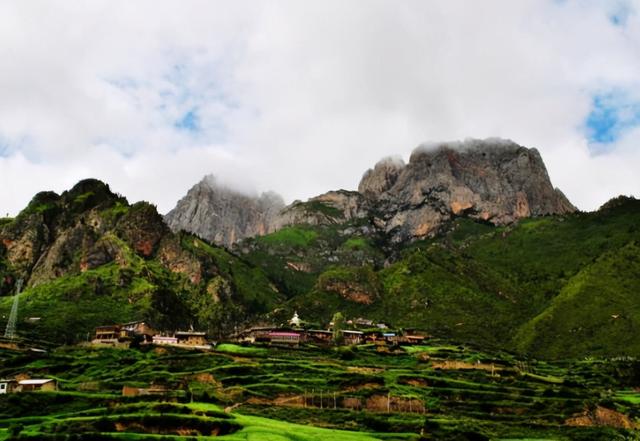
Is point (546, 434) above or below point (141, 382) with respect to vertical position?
below

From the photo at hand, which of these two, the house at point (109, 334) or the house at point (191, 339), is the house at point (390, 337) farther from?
the house at point (109, 334)

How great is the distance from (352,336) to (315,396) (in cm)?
7615

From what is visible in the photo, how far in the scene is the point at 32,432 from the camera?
6525 centimetres

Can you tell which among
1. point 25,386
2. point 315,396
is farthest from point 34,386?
point 315,396

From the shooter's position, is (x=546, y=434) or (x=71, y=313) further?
(x=71, y=313)

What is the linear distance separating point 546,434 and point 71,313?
14956 centimetres

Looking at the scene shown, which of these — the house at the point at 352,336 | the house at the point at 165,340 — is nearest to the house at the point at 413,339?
the house at the point at 352,336

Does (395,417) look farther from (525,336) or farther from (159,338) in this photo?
(525,336)

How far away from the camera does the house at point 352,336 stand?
568ft

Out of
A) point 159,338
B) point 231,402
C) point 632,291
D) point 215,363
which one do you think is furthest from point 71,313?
point 632,291

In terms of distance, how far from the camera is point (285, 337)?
6619 inches

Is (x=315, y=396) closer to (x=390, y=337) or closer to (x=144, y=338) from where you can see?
(x=144, y=338)

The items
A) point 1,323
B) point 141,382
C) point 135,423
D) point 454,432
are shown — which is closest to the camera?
point 135,423

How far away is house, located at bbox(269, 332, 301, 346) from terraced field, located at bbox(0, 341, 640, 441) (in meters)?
13.0
